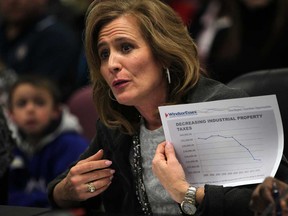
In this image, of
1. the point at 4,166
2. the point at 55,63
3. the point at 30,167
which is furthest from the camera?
the point at 55,63

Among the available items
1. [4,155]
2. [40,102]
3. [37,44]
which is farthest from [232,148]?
[37,44]

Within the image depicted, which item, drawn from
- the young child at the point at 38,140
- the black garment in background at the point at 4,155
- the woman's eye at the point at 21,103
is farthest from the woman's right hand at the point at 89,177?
the woman's eye at the point at 21,103

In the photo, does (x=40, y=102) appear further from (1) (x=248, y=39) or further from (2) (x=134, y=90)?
(2) (x=134, y=90)

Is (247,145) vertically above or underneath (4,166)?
above

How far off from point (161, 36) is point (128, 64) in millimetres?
141

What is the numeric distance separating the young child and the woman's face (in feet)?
4.27

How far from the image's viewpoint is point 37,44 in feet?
15.5

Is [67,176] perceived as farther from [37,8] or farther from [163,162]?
[37,8]

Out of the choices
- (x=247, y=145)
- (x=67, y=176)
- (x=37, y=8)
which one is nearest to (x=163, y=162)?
(x=247, y=145)

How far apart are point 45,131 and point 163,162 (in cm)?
176

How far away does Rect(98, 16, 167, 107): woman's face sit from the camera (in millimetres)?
2133

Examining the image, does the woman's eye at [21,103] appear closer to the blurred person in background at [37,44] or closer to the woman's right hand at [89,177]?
the blurred person in background at [37,44]

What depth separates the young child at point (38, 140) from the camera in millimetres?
3414

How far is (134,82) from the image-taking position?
2146 mm
